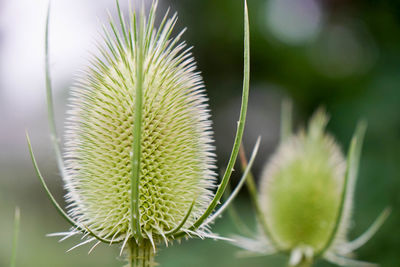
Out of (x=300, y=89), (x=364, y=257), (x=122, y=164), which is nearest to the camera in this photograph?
(x=122, y=164)

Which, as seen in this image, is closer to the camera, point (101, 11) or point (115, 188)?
point (115, 188)

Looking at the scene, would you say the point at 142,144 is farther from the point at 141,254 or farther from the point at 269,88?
the point at 269,88

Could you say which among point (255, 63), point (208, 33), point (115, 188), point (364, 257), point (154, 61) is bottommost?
point (364, 257)

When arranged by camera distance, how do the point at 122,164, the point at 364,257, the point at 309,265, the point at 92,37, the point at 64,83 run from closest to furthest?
the point at 122,164, the point at 92,37, the point at 309,265, the point at 364,257, the point at 64,83

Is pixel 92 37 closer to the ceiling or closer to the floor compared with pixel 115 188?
closer to the ceiling

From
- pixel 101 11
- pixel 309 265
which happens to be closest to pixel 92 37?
pixel 309 265

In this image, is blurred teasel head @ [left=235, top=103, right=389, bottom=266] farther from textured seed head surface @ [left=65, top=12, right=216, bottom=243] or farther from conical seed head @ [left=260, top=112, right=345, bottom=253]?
textured seed head surface @ [left=65, top=12, right=216, bottom=243]

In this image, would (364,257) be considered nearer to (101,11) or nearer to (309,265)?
(309,265)
